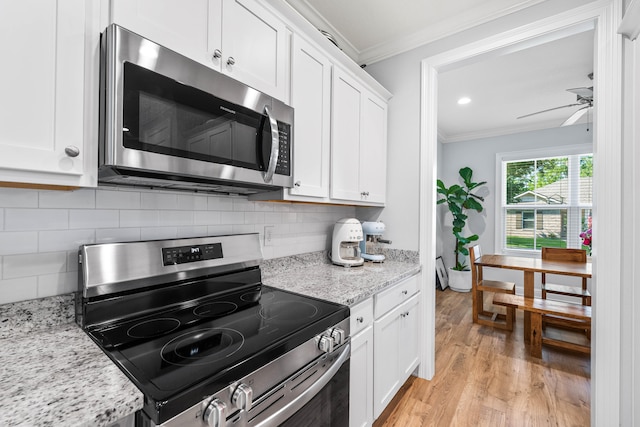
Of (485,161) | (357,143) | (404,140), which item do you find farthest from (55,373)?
(485,161)

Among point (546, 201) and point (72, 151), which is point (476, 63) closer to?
point (72, 151)

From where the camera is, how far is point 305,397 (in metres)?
0.96

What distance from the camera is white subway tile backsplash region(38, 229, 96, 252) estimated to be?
0.97m

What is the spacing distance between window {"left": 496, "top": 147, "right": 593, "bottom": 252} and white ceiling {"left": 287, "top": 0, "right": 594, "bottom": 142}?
626 mm

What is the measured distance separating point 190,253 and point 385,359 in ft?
4.09

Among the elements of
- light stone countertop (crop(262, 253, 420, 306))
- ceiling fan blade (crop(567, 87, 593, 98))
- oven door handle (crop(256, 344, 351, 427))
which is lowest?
oven door handle (crop(256, 344, 351, 427))

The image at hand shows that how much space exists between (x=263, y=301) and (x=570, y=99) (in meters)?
4.40

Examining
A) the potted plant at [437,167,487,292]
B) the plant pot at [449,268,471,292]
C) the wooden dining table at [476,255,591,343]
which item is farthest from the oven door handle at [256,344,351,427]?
the plant pot at [449,268,471,292]

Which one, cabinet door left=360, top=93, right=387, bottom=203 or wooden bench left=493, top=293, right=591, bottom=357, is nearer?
cabinet door left=360, top=93, right=387, bottom=203

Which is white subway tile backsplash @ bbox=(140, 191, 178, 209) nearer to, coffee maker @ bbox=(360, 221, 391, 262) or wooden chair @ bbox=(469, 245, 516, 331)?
coffee maker @ bbox=(360, 221, 391, 262)

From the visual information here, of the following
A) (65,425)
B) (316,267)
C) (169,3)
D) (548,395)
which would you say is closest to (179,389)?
(65,425)

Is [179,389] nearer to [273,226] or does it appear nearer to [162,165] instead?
[162,165]

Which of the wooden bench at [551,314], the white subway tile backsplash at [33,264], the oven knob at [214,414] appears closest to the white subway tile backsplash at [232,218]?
the white subway tile backsplash at [33,264]

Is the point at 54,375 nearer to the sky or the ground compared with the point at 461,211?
nearer to the ground
